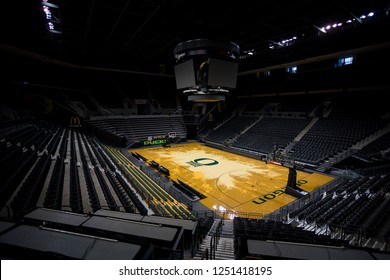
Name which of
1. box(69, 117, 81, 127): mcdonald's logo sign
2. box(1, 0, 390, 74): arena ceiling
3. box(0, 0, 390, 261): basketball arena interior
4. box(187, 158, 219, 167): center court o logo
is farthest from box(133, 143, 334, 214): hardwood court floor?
box(69, 117, 81, 127): mcdonald's logo sign

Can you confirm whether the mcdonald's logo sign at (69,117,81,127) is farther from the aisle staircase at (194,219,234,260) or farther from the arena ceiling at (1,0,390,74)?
the aisle staircase at (194,219,234,260)

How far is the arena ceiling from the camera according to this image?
10.2 metres

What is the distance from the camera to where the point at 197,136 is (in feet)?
115

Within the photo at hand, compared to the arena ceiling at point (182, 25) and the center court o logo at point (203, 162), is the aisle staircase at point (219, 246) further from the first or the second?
the center court o logo at point (203, 162)

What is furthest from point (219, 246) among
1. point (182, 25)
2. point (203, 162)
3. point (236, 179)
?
point (203, 162)

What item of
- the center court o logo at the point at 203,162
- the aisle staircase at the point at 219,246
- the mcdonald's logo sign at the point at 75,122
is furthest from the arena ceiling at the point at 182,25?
the center court o logo at the point at 203,162

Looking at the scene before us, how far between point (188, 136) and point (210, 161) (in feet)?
48.1

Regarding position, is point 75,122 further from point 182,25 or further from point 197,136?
point 182,25

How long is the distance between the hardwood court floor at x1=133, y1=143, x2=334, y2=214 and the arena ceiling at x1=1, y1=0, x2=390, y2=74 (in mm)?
9115

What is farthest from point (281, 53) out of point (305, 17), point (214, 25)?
point (214, 25)

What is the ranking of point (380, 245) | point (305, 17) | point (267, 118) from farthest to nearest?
point (267, 118)
point (305, 17)
point (380, 245)

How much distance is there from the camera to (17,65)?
21.6 m

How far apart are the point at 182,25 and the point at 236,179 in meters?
11.4
